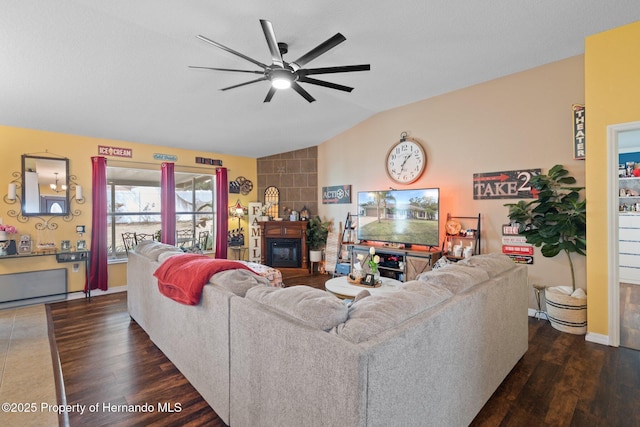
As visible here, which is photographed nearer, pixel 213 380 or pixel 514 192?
pixel 213 380

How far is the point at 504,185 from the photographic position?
3.90 m

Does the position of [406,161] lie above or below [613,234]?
above

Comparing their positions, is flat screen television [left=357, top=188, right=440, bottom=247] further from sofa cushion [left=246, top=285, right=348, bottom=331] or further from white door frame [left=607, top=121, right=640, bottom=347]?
sofa cushion [left=246, top=285, right=348, bottom=331]

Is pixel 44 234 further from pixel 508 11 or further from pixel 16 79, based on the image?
pixel 508 11

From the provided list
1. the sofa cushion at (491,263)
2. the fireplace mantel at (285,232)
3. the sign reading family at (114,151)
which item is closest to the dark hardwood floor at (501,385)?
the sofa cushion at (491,263)

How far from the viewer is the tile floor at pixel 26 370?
6.30ft

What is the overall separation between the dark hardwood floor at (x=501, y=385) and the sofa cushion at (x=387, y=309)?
0.98 meters

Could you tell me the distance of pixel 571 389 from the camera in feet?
7.00

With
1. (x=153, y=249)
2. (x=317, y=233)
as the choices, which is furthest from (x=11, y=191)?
(x=317, y=233)

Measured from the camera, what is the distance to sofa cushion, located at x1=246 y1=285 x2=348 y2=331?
4.13 ft

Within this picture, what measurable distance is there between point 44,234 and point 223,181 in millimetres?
2955

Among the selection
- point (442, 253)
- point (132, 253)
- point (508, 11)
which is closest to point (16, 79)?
point (132, 253)

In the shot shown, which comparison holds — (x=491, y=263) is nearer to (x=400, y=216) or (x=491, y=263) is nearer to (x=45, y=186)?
(x=400, y=216)

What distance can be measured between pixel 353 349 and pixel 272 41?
212cm
